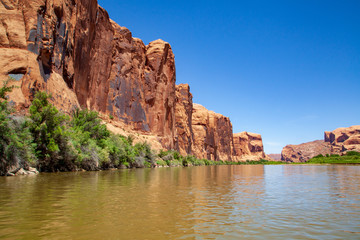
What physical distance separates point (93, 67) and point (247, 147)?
452 ft

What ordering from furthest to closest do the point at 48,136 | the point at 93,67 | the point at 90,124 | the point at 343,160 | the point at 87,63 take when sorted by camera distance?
the point at 343,160 → the point at 93,67 → the point at 87,63 → the point at 90,124 → the point at 48,136

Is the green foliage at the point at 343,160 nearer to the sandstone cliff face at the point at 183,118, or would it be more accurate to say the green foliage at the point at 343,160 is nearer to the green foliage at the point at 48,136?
the sandstone cliff face at the point at 183,118

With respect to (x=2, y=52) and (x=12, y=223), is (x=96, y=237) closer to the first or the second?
(x=12, y=223)

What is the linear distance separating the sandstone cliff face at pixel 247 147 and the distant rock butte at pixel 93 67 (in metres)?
64.5

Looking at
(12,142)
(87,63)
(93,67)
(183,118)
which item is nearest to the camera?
(12,142)

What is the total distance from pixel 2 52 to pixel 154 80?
45847mm

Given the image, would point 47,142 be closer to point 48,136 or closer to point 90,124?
point 48,136

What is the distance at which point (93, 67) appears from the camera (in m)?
49.0

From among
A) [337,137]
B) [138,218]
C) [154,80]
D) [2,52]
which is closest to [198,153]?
[154,80]

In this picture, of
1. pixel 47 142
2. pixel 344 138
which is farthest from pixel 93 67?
pixel 344 138

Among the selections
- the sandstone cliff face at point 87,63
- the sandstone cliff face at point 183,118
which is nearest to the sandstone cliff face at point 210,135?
the sandstone cliff face at point 183,118

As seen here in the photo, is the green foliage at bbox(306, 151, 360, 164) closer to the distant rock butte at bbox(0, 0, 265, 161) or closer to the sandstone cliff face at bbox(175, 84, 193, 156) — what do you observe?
the distant rock butte at bbox(0, 0, 265, 161)

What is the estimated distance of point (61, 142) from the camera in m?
20.6

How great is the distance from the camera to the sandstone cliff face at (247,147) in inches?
6535
